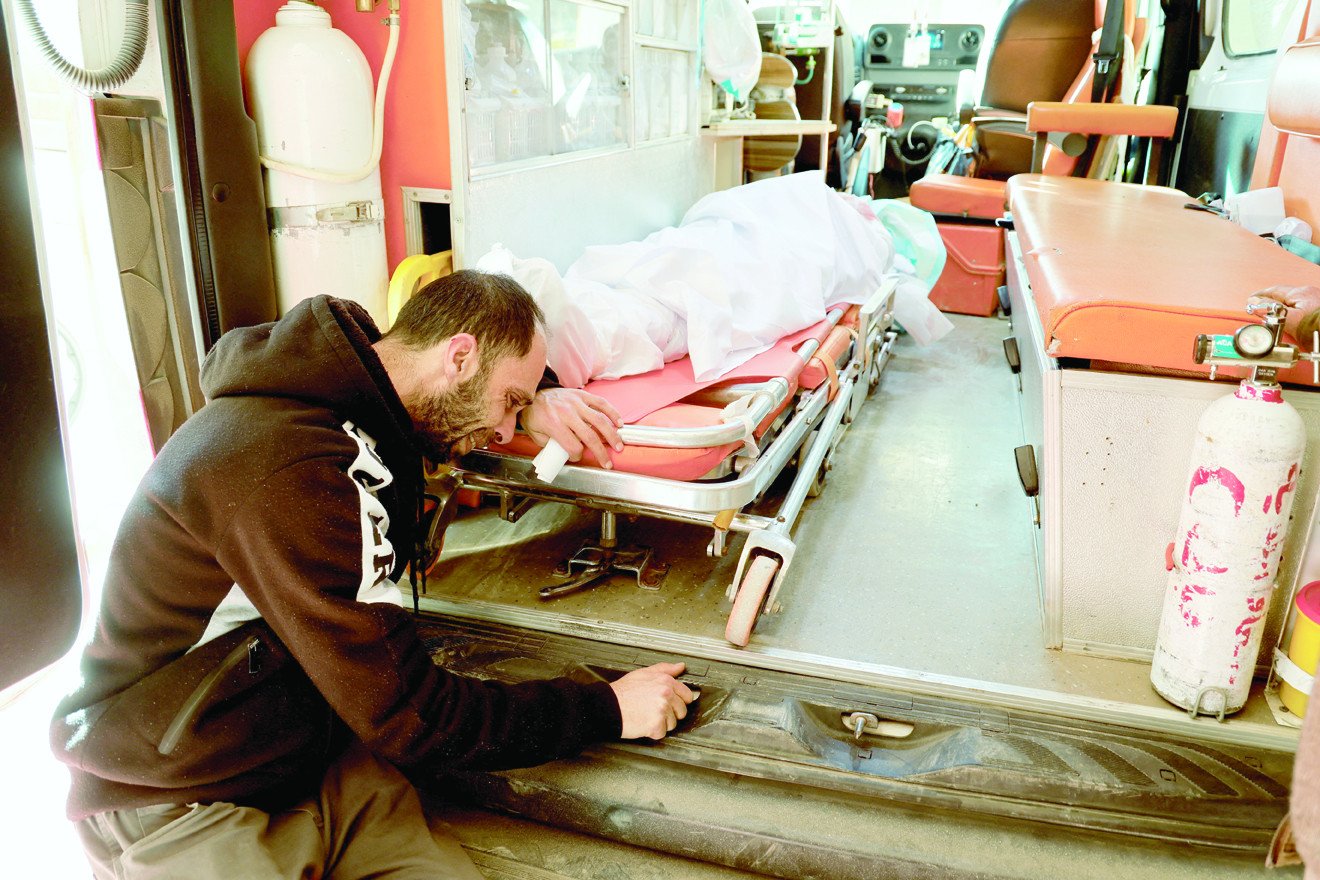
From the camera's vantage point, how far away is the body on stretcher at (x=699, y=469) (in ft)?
5.94

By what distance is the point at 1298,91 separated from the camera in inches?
94.3

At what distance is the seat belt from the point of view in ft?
13.4

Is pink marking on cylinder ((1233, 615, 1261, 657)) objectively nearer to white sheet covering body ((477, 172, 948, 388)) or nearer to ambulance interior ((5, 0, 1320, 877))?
ambulance interior ((5, 0, 1320, 877))

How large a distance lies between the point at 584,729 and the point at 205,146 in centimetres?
137

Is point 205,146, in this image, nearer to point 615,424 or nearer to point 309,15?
point 309,15

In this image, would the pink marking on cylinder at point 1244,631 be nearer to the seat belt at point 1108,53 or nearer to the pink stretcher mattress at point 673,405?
the pink stretcher mattress at point 673,405

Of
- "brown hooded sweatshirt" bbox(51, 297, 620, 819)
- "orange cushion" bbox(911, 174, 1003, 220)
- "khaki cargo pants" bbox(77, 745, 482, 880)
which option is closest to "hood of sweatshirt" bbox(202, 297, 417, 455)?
"brown hooded sweatshirt" bbox(51, 297, 620, 819)

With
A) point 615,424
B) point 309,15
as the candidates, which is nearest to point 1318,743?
point 615,424

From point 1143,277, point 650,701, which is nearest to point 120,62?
point 650,701

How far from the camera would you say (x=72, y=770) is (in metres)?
1.38

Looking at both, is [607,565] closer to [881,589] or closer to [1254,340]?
[881,589]

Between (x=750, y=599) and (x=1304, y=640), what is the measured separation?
0.97 metres

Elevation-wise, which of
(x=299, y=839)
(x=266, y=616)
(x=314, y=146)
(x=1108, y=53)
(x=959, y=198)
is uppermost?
(x=1108, y=53)

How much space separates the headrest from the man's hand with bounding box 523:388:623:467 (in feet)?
6.32
